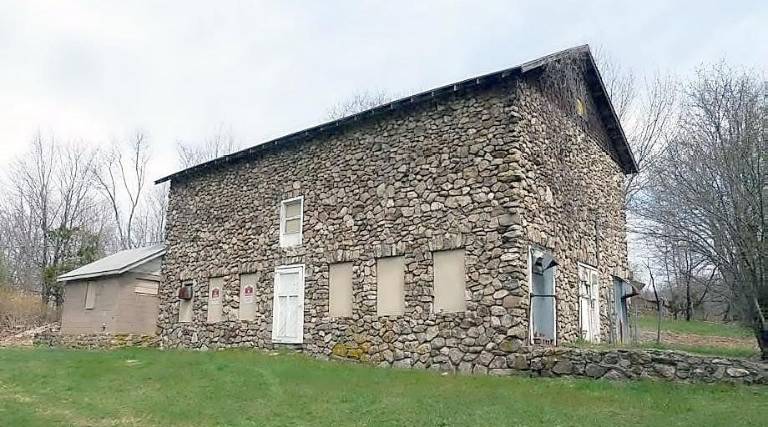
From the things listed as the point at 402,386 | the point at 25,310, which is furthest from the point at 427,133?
the point at 25,310

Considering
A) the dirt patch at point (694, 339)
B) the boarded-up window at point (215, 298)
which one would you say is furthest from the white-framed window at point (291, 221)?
the dirt patch at point (694, 339)

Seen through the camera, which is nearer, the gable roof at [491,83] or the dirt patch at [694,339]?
the gable roof at [491,83]

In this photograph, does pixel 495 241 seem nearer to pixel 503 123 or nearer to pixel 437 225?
pixel 437 225

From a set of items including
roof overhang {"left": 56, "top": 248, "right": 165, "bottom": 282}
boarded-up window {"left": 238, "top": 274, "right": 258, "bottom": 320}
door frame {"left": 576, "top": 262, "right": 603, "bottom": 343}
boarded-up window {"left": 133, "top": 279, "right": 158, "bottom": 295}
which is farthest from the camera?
boarded-up window {"left": 133, "top": 279, "right": 158, "bottom": 295}

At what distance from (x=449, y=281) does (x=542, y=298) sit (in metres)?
1.86

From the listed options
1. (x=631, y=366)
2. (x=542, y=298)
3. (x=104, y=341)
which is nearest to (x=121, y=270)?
(x=104, y=341)

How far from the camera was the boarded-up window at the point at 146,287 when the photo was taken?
66.9 ft

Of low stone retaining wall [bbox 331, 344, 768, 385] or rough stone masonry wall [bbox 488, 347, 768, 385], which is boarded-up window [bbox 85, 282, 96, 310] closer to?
low stone retaining wall [bbox 331, 344, 768, 385]

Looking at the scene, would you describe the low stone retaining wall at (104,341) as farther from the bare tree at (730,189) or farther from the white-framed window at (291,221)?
the bare tree at (730,189)

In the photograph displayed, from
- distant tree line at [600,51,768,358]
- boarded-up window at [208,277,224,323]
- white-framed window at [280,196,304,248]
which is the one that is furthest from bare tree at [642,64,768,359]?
boarded-up window at [208,277,224,323]

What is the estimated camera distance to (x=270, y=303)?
16266 mm

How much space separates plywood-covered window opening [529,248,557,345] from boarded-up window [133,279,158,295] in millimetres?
13479

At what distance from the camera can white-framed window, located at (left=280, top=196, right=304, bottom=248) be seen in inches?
637

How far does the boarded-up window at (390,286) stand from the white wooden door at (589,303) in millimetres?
4249
